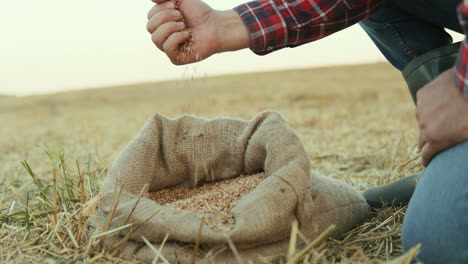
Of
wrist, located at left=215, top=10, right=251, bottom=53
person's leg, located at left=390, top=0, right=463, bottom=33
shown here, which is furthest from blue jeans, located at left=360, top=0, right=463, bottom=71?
wrist, located at left=215, top=10, right=251, bottom=53

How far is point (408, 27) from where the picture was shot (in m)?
1.93

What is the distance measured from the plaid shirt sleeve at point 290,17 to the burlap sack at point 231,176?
1.12ft

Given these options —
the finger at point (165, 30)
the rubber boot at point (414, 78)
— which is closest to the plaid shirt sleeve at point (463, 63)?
the rubber boot at point (414, 78)

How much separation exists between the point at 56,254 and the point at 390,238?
987mm

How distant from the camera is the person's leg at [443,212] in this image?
1173mm

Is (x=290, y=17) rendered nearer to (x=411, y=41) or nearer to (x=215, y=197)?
(x=411, y=41)

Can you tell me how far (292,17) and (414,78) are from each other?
1.60ft

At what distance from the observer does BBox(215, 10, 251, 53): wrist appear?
5.77 ft

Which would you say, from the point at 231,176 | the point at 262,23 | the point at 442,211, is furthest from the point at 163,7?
the point at 442,211

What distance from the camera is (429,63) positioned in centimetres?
164

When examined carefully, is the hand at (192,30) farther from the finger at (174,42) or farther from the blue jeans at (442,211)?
the blue jeans at (442,211)

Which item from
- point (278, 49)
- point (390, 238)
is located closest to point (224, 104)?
point (278, 49)

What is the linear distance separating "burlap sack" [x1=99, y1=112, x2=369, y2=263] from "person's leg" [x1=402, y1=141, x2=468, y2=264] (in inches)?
11.8

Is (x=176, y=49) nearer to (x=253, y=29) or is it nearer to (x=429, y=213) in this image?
(x=253, y=29)
